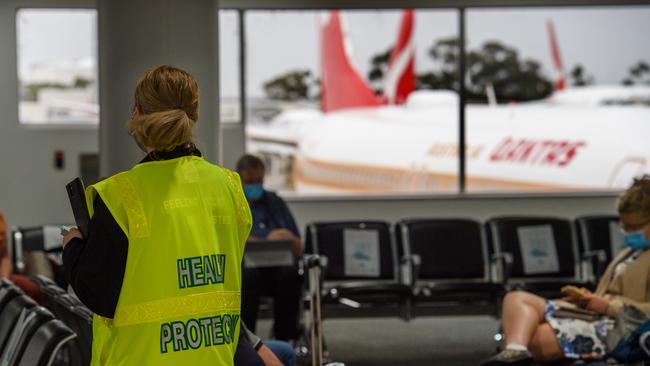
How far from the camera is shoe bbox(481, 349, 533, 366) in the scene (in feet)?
18.9

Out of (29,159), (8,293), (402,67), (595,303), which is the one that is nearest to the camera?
(8,293)

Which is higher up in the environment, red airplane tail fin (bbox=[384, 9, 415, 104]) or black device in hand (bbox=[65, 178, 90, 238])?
red airplane tail fin (bbox=[384, 9, 415, 104])

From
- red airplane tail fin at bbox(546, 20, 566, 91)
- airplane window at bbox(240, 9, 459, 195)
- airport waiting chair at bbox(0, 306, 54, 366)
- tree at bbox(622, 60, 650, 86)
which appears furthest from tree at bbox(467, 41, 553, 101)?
airport waiting chair at bbox(0, 306, 54, 366)

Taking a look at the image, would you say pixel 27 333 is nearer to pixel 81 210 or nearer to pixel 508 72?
pixel 81 210

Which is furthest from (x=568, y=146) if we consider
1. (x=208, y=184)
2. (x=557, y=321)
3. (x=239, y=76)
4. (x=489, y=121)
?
(x=208, y=184)

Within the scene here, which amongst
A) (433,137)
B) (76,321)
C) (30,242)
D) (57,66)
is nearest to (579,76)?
(433,137)

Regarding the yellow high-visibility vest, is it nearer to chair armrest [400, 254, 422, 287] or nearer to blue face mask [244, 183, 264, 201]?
blue face mask [244, 183, 264, 201]

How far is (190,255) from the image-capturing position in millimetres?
3002

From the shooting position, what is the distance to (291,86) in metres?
12.0

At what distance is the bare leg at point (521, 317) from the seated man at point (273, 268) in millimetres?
1736

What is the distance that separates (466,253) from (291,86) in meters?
4.12

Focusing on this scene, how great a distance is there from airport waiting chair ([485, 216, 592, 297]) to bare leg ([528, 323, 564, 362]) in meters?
2.26

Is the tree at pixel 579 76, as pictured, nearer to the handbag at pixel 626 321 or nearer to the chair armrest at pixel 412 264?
the chair armrest at pixel 412 264

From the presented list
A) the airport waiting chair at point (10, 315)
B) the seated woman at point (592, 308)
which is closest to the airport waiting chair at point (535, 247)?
the seated woman at point (592, 308)
